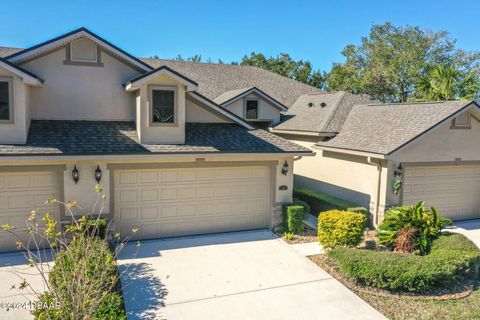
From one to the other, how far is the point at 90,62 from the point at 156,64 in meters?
11.6

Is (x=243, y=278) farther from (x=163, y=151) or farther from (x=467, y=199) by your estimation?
(x=467, y=199)

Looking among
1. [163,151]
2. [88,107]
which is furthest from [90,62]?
[163,151]

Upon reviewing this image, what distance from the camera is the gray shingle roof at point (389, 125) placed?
1341 centimetres

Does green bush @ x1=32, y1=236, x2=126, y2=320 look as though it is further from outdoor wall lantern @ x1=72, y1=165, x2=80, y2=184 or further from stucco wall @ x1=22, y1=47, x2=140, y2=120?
stucco wall @ x1=22, y1=47, x2=140, y2=120

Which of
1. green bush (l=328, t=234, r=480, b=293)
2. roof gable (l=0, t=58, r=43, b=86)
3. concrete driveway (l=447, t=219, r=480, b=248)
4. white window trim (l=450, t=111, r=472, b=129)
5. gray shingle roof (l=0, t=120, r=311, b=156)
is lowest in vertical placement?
concrete driveway (l=447, t=219, r=480, b=248)

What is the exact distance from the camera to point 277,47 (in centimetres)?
4272

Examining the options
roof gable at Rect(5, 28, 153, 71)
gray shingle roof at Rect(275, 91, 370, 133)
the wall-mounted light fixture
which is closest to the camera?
roof gable at Rect(5, 28, 153, 71)

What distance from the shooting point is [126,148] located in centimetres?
1103

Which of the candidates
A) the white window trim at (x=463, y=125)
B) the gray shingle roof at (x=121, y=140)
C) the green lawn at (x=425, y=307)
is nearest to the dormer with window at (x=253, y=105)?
the gray shingle roof at (x=121, y=140)

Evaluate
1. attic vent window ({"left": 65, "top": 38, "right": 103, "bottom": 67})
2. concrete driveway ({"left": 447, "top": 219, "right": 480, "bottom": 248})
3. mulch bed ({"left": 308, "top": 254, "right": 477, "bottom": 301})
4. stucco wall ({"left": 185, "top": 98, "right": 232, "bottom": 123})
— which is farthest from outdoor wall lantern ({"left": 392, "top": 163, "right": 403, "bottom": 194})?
attic vent window ({"left": 65, "top": 38, "right": 103, "bottom": 67})

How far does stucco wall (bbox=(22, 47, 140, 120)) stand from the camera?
37.7 ft

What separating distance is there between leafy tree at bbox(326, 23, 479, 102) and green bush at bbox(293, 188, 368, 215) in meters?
22.5

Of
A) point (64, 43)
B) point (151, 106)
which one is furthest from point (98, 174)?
point (64, 43)

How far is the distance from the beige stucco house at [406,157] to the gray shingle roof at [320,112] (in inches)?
8.5
